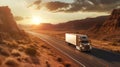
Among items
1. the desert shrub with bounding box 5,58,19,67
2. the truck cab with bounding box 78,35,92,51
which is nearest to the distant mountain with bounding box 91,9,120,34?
the truck cab with bounding box 78,35,92,51

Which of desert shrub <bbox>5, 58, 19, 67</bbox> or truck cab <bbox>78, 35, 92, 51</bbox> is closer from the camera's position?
desert shrub <bbox>5, 58, 19, 67</bbox>

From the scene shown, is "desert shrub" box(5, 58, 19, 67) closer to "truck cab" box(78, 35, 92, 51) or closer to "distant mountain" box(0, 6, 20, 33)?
"truck cab" box(78, 35, 92, 51)

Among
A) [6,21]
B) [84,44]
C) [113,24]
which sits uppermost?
[6,21]

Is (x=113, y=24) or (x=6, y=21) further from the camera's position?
(x=113, y=24)

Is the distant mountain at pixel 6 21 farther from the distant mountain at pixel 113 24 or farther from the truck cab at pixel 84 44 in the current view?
the distant mountain at pixel 113 24

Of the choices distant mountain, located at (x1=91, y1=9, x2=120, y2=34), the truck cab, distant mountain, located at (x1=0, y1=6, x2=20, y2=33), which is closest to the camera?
the truck cab

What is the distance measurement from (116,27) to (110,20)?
46.8 ft

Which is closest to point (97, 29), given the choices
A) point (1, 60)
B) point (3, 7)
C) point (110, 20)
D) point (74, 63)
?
point (110, 20)

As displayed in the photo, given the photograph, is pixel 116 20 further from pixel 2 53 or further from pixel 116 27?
pixel 2 53

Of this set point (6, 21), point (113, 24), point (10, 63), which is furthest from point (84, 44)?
point (113, 24)

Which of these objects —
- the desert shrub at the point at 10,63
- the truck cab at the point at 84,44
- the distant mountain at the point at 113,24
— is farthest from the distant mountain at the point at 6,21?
the distant mountain at the point at 113,24

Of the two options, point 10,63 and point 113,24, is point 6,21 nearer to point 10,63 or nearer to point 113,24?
point 10,63

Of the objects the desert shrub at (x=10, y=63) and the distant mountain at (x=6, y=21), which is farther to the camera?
the distant mountain at (x=6, y=21)

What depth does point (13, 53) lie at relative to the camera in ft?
101
